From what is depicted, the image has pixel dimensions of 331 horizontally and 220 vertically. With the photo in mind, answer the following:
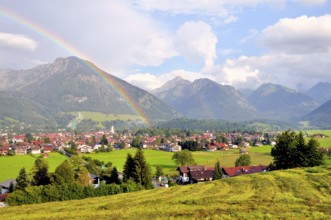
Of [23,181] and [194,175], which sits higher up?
[23,181]

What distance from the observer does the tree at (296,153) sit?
60.3 metres

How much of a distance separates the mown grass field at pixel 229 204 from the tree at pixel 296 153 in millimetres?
24128

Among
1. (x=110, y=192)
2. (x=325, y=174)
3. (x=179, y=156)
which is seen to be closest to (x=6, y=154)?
(x=179, y=156)

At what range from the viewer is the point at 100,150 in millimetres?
167250

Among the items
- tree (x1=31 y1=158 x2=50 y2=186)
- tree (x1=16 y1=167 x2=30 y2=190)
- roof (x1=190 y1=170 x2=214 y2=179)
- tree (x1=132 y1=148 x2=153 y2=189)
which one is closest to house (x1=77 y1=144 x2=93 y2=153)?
roof (x1=190 y1=170 x2=214 y2=179)

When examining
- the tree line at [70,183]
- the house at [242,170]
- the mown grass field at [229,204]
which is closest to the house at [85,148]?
the tree line at [70,183]

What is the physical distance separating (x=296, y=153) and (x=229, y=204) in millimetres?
39736

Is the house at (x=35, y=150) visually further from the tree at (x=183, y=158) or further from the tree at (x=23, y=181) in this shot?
the tree at (x=23, y=181)

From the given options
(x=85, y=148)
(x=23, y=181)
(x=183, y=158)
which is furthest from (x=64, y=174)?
(x=85, y=148)

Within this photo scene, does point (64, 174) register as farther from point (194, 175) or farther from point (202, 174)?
point (202, 174)

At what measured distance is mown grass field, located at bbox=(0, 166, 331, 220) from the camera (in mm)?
24000

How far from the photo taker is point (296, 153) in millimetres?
61562

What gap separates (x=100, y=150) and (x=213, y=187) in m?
137

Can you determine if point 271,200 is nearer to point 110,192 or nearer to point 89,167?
point 110,192
